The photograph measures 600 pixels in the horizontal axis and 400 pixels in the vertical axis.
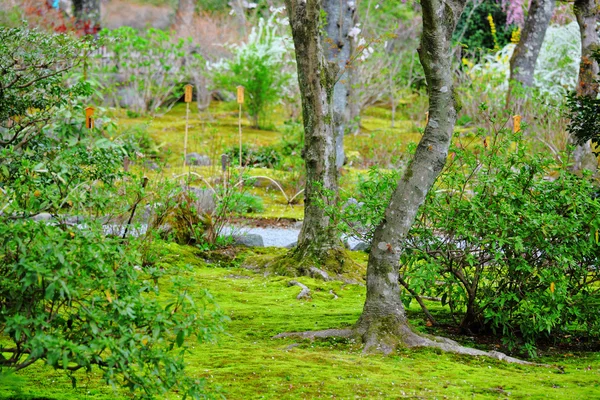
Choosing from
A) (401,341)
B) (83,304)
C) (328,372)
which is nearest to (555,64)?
(401,341)

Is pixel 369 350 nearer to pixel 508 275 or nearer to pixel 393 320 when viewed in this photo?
pixel 393 320

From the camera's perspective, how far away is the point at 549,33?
17.1m

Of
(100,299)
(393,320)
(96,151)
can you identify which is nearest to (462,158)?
(393,320)

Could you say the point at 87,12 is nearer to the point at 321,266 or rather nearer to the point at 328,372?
the point at 321,266

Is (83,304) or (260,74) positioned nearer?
(83,304)

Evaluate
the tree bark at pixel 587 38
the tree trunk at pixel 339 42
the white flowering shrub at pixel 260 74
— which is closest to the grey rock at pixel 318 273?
the tree trunk at pixel 339 42

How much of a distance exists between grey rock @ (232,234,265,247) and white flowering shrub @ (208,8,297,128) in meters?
7.31

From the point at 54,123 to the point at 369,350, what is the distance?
230 cm

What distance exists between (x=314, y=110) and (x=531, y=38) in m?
6.44

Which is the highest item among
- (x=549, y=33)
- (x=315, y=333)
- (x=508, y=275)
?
(x=549, y=33)

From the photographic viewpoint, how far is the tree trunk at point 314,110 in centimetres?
622

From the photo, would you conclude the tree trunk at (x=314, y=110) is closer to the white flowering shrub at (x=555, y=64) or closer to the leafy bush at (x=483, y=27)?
the white flowering shrub at (x=555, y=64)

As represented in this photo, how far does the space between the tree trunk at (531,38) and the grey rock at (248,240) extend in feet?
17.3

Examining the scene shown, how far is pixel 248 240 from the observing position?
799 centimetres
